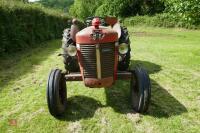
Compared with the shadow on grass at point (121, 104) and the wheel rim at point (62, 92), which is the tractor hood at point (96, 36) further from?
the shadow on grass at point (121, 104)

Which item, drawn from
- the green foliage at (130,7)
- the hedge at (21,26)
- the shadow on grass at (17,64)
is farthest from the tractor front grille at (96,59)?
the green foliage at (130,7)

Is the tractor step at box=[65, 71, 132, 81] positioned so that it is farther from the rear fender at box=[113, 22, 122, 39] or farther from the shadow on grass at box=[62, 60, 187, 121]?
the rear fender at box=[113, 22, 122, 39]

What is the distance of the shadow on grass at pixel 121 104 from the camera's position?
672 cm

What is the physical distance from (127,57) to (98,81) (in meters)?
2.42

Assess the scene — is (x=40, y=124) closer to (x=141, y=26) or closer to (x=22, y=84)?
(x=22, y=84)

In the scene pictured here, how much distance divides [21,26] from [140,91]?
10724 mm

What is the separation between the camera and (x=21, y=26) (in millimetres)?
16172

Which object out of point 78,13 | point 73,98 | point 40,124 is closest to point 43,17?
point 73,98

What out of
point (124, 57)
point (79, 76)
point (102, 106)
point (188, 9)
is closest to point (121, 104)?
point (102, 106)

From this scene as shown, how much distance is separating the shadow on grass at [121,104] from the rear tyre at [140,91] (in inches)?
7.2

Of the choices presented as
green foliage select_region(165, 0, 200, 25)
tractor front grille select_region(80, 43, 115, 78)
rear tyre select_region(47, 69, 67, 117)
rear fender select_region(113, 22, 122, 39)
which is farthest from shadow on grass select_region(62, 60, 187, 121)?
green foliage select_region(165, 0, 200, 25)

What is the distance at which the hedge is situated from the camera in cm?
1392

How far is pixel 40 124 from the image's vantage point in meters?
6.32

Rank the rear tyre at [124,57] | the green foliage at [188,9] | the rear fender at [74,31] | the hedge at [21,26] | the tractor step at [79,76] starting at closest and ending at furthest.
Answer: the tractor step at [79,76] < the rear fender at [74,31] < the rear tyre at [124,57] < the green foliage at [188,9] < the hedge at [21,26]
